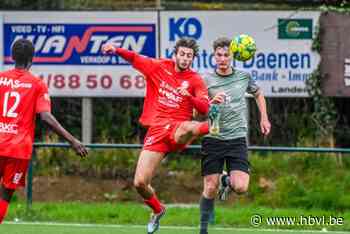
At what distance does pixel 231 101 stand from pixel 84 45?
7430mm

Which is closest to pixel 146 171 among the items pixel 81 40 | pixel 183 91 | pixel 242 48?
pixel 183 91

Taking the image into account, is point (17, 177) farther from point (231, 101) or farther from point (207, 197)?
point (231, 101)

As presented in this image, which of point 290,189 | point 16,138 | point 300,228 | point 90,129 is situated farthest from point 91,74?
point 16,138

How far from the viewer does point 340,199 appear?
16.4m

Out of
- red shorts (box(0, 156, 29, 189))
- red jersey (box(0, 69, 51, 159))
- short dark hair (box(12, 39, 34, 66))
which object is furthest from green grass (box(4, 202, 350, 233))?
short dark hair (box(12, 39, 34, 66))

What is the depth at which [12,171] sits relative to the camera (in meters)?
10.6

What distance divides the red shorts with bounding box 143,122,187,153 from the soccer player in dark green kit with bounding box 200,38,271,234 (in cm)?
38

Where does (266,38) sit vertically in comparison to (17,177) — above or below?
above

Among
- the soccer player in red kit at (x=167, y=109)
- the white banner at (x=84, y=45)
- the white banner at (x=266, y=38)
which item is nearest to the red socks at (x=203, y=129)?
the soccer player in red kit at (x=167, y=109)

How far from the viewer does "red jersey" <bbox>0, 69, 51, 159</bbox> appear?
10492 millimetres

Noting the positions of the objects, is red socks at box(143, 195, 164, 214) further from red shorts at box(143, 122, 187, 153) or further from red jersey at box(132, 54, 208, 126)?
red jersey at box(132, 54, 208, 126)

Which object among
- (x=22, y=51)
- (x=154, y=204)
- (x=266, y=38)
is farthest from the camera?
(x=266, y=38)

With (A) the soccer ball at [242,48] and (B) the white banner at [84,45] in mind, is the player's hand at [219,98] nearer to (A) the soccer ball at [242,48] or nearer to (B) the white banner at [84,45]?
(A) the soccer ball at [242,48]

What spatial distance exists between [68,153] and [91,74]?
4.68 feet
